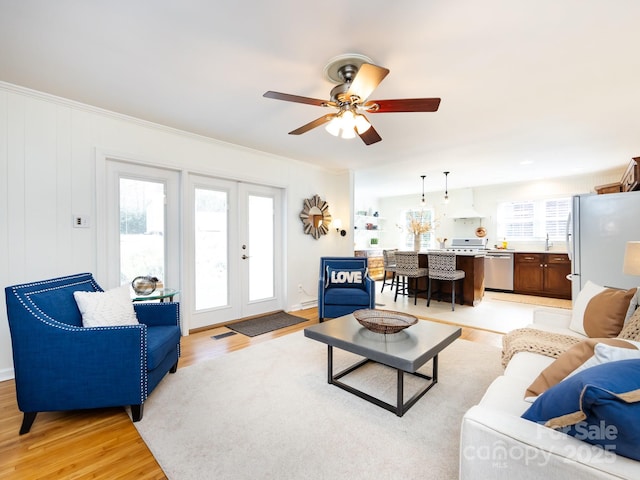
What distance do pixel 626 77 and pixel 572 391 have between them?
282 cm

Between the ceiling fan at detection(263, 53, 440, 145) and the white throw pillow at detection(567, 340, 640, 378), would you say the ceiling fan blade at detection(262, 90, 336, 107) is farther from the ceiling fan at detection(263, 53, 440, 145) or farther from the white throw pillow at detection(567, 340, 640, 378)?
the white throw pillow at detection(567, 340, 640, 378)

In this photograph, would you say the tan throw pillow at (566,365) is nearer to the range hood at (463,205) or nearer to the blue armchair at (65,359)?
the blue armchair at (65,359)

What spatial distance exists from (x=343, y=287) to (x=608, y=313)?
280 cm

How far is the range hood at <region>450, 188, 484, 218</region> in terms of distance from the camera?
726cm

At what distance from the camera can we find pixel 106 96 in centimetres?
272

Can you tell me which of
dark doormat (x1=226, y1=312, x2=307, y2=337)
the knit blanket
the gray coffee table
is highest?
the knit blanket

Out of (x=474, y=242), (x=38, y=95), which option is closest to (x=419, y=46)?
(x=38, y=95)

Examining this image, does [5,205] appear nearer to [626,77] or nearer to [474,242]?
[626,77]

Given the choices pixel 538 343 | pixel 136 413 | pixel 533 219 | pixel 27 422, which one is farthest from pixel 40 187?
pixel 533 219

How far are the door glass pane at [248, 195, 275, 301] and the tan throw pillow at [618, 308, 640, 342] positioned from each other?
3.95 m

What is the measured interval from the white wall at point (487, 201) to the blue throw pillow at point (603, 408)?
6.76 meters

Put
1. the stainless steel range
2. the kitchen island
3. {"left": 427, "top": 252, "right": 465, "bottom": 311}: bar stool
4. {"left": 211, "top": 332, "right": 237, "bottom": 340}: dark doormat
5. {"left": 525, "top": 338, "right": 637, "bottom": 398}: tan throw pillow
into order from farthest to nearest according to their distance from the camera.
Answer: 1. the stainless steel range
2. the kitchen island
3. {"left": 427, "top": 252, "right": 465, "bottom": 311}: bar stool
4. {"left": 211, "top": 332, "right": 237, "bottom": 340}: dark doormat
5. {"left": 525, "top": 338, "right": 637, "bottom": 398}: tan throw pillow

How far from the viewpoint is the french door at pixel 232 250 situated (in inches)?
154

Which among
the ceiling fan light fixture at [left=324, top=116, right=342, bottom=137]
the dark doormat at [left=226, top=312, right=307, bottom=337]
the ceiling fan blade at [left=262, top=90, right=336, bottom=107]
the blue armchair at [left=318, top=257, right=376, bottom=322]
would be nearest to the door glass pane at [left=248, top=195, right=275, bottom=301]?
the dark doormat at [left=226, top=312, right=307, bottom=337]
